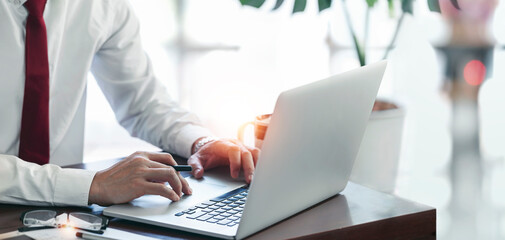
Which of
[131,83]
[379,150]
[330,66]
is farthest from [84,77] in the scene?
[330,66]

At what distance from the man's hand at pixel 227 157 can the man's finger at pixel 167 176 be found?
18 cm

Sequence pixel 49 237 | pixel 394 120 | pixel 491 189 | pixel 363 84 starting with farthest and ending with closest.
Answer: pixel 491 189 < pixel 394 120 < pixel 363 84 < pixel 49 237

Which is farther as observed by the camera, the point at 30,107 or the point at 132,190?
the point at 30,107

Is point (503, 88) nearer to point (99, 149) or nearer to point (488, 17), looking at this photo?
point (488, 17)

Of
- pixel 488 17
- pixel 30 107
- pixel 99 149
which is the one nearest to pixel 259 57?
pixel 99 149

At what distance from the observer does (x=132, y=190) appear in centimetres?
122

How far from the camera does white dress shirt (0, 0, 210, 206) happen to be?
167 cm

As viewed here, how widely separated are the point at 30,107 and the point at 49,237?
683mm

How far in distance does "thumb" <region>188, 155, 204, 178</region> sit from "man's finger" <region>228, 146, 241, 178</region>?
0.22 feet

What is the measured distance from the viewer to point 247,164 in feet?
4.67

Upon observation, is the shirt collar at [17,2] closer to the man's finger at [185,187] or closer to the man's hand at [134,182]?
the man's hand at [134,182]

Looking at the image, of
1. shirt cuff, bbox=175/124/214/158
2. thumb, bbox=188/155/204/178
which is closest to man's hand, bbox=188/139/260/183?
thumb, bbox=188/155/204/178

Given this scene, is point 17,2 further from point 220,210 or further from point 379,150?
point 379,150

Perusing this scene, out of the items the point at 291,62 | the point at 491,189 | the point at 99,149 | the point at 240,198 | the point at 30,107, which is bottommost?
the point at 491,189
